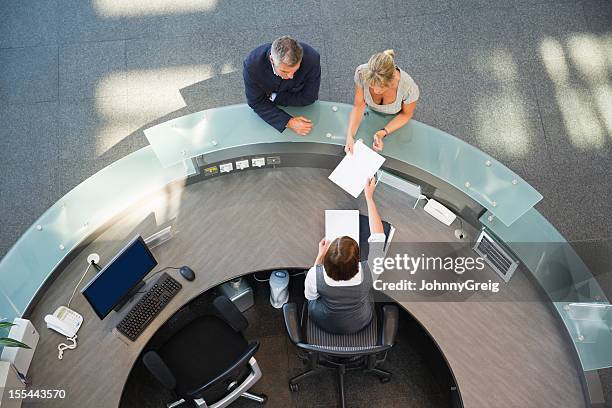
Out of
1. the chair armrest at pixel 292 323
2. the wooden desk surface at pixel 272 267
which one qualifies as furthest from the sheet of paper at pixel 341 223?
the chair armrest at pixel 292 323

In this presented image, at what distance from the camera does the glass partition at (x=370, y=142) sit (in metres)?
3.23

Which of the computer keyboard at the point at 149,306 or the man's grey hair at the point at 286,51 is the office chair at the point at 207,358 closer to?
the computer keyboard at the point at 149,306

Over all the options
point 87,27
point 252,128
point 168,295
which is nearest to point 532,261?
point 252,128

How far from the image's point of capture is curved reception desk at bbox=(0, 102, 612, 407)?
3.06m

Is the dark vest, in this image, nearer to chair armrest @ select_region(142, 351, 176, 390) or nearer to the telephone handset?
chair armrest @ select_region(142, 351, 176, 390)

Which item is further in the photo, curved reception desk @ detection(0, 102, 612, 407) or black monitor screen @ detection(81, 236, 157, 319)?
curved reception desk @ detection(0, 102, 612, 407)

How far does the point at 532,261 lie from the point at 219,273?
1.74 meters

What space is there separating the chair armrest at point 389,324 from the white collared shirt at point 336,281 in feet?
0.97

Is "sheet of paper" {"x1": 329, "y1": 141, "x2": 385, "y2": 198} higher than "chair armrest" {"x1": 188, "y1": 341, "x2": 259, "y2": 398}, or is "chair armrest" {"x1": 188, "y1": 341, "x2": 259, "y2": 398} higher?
"sheet of paper" {"x1": 329, "y1": 141, "x2": 385, "y2": 198}

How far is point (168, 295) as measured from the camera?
326 centimetres

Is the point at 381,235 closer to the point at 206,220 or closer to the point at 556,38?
the point at 206,220

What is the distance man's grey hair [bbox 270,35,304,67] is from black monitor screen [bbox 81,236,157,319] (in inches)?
46.4

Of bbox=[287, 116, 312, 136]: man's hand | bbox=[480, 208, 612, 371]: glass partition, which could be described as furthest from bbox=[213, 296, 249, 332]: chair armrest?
bbox=[480, 208, 612, 371]: glass partition

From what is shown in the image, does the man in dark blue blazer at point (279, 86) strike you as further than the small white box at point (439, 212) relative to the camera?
No
